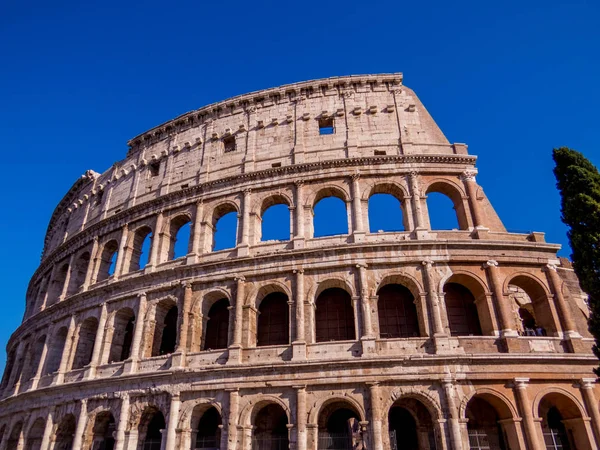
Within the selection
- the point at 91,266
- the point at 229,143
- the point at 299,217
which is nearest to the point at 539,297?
the point at 299,217

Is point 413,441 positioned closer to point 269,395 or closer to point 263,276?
point 269,395

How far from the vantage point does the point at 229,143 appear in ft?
65.0

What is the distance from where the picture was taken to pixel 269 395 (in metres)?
13.4

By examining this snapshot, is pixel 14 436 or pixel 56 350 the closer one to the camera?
pixel 14 436

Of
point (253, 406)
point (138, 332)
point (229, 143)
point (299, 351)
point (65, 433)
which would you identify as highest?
point (229, 143)

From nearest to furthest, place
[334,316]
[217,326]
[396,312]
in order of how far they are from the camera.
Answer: [396,312], [334,316], [217,326]

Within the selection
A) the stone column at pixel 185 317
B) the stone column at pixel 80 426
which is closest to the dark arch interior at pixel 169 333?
the stone column at pixel 185 317

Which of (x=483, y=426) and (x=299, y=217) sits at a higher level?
(x=299, y=217)

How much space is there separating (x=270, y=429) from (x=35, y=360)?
48.0 ft

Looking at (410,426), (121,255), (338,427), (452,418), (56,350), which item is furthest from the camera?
(56,350)

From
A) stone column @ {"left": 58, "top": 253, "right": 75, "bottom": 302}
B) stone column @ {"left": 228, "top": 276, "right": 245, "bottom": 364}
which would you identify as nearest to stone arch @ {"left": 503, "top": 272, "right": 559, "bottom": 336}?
stone column @ {"left": 228, "top": 276, "right": 245, "bottom": 364}

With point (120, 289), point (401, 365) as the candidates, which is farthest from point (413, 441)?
point (120, 289)

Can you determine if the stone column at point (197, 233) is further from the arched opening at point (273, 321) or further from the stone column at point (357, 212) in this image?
the stone column at point (357, 212)

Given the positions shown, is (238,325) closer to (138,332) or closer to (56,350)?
(138,332)
